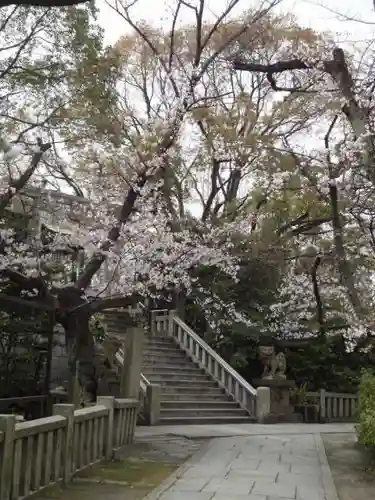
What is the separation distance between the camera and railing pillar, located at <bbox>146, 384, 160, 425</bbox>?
1351cm

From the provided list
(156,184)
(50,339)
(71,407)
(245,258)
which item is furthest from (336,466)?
(245,258)

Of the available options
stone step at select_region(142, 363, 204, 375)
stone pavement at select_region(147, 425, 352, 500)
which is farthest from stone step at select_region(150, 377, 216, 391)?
stone pavement at select_region(147, 425, 352, 500)

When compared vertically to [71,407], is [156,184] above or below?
above

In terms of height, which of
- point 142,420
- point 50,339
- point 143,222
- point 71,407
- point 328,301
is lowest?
point 142,420

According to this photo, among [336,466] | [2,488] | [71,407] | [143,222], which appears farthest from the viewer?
[143,222]

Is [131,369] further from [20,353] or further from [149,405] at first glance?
[149,405]

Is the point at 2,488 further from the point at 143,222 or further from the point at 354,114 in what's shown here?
the point at 143,222

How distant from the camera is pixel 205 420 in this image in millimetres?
14336

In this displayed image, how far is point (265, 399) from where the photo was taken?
15156mm

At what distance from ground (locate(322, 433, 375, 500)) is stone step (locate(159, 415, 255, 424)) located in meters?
3.69

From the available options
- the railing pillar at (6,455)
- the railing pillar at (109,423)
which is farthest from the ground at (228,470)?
the railing pillar at (6,455)

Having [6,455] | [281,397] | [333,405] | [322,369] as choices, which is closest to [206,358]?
[281,397]

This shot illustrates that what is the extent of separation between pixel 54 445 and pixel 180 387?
1000 cm

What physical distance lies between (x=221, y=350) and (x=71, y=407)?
40.6 feet
